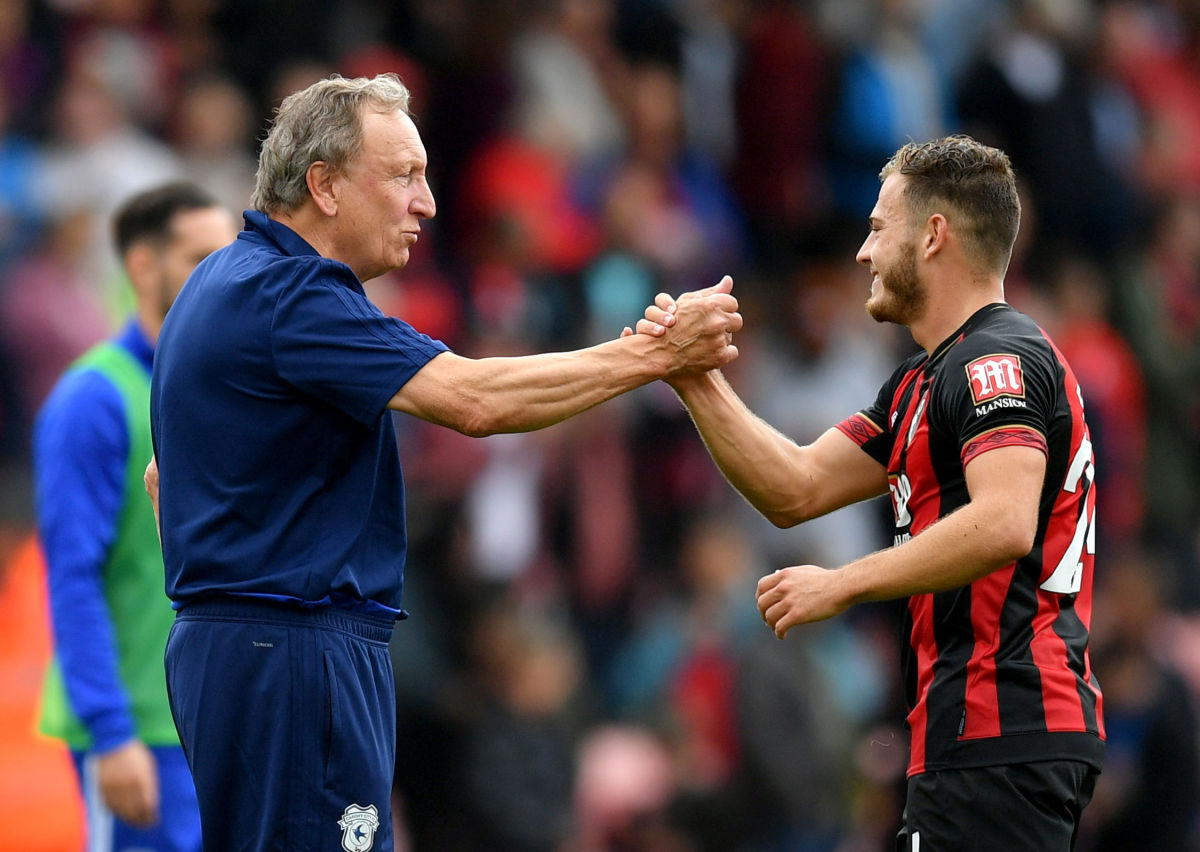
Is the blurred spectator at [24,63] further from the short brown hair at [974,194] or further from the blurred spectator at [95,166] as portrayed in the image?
the short brown hair at [974,194]

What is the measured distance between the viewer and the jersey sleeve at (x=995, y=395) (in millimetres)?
4457

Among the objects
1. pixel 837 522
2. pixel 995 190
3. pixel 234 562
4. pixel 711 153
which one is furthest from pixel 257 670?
pixel 711 153

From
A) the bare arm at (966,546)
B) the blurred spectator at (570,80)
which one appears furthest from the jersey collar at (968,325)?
the blurred spectator at (570,80)

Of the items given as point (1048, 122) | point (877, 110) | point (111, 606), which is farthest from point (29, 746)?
point (1048, 122)

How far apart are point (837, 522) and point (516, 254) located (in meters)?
2.74

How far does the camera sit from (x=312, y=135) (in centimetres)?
470

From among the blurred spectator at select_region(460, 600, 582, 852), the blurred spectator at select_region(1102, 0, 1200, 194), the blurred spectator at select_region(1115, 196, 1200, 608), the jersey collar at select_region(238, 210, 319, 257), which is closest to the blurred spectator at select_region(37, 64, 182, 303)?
the blurred spectator at select_region(460, 600, 582, 852)

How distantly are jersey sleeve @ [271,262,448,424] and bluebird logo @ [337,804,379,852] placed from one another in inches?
39.8

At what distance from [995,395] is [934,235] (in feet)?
2.14

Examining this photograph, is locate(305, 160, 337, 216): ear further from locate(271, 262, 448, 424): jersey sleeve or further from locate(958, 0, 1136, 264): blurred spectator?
locate(958, 0, 1136, 264): blurred spectator

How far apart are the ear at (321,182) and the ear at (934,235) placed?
1701mm

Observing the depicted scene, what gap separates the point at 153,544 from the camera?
19.2ft

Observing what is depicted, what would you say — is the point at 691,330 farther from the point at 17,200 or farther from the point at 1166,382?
the point at 1166,382

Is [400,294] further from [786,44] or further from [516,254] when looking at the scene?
[786,44]
